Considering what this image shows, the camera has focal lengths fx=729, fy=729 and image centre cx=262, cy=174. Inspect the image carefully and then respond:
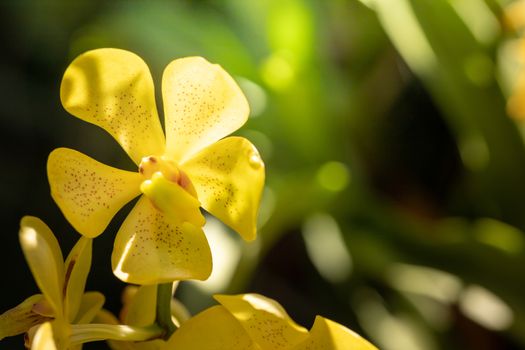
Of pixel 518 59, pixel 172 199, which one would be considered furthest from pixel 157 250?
pixel 518 59

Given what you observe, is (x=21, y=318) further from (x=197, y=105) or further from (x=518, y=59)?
(x=518, y=59)

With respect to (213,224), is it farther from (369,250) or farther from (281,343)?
(281,343)

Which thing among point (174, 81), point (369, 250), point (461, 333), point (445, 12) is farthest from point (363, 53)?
point (174, 81)

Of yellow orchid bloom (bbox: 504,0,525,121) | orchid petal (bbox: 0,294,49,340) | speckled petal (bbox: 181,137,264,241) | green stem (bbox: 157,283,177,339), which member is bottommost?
orchid petal (bbox: 0,294,49,340)

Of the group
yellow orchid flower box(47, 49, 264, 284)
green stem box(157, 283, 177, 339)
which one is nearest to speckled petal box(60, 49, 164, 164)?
yellow orchid flower box(47, 49, 264, 284)

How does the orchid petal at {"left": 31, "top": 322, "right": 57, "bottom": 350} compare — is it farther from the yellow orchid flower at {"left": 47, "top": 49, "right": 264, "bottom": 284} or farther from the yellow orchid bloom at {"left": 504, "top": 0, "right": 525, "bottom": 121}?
the yellow orchid bloom at {"left": 504, "top": 0, "right": 525, "bottom": 121}
